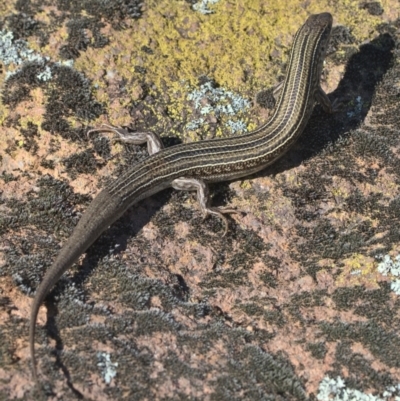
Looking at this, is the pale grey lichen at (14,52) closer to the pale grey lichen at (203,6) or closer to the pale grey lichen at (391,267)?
the pale grey lichen at (203,6)

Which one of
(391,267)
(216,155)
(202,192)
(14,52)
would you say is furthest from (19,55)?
(391,267)

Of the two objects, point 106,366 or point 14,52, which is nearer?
point 106,366

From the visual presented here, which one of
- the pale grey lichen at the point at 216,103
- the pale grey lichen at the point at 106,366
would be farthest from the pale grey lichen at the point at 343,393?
the pale grey lichen at the point at 216,103

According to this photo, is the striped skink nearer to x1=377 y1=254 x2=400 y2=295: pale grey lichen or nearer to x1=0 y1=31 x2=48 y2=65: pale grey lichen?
x1=0 y1=31 x2=48 y2=65: pale grey lichen

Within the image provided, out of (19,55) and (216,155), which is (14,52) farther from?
(216,155)

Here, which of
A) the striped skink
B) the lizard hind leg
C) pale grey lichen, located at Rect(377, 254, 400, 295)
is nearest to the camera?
pale grey lichen, located at Rect(377, 254, 400, 295)

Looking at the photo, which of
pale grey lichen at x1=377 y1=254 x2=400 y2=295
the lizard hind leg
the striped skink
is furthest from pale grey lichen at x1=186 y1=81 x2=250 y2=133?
pale grey lichen at x1=377 y1=254 x2=400 y2=295
